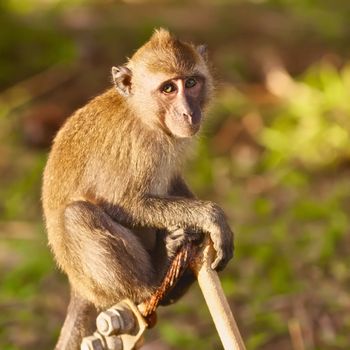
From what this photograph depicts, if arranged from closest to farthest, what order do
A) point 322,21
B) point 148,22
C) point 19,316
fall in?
point 19,316 → point 148,22 → point 322,21

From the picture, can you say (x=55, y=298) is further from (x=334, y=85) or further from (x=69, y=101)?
(x=334, y=85)

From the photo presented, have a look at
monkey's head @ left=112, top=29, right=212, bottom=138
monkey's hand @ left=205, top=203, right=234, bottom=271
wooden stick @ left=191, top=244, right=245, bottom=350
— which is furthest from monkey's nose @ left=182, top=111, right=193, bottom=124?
wooden stick @ left=191, top=244, right=245, bottom=350

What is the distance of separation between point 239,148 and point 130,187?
214 inches

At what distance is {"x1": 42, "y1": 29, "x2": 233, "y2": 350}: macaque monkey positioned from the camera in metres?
4.35

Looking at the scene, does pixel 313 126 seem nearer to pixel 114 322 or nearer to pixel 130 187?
pixel 130 187

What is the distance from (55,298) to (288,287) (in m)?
1.83

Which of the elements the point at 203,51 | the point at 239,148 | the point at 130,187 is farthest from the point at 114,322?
the point at 239,148

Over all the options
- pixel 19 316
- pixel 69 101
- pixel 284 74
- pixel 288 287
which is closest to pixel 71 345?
pixel 19 316

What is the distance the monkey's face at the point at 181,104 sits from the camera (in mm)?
4453

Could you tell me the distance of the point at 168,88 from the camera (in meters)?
4.61

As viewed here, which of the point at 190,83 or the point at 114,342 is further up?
the point at 190,83

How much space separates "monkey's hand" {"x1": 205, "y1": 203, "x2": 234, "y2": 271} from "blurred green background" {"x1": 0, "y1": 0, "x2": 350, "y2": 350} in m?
1.11

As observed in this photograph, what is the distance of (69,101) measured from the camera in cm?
1030

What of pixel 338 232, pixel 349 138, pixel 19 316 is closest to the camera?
pixel 19 316
